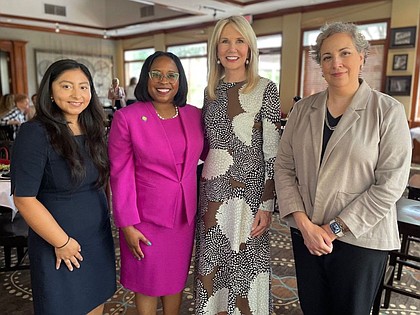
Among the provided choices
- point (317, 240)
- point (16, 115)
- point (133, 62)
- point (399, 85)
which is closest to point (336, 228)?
point (317, 240)

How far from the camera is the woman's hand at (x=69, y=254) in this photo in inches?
50.7

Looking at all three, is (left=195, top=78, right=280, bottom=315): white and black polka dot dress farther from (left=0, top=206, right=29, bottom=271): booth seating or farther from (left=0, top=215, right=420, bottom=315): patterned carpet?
(left=0, top=206, right=29, bottom=271): booth seating

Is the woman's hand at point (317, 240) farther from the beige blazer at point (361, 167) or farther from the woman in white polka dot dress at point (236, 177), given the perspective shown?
the woman in white polka dot dress at point (236, 177)

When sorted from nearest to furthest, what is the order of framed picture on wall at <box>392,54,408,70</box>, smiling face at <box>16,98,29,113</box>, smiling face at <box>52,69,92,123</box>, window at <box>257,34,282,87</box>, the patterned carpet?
smiling face at <box>52,69,92,123</box>
the patterned carpet
smiling face at <box>16,98,29,113</box>
framed picture on wall at <box>392,54,408,70</box>
window at <box>257,34,282,87</box>

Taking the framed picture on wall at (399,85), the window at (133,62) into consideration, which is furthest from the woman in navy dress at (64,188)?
the window at (133,62)

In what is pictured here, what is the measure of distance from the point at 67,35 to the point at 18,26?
4.72ft

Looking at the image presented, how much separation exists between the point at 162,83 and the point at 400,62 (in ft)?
20.6

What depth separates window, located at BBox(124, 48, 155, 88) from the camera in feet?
37.9

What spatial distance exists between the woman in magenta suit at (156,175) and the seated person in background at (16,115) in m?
4.25

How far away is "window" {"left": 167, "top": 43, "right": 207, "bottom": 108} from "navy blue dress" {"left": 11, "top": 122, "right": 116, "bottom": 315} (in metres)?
8.53

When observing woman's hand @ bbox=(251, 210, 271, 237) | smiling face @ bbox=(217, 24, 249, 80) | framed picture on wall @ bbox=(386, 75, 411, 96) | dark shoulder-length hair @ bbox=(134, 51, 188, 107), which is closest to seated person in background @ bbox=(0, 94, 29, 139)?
dark shoulder-length hair @ bbox=(134, 51, 188, 107)

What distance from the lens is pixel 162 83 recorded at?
1488mm

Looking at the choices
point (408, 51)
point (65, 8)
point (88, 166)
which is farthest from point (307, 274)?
point (65, 8)

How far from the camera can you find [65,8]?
9.66 m
